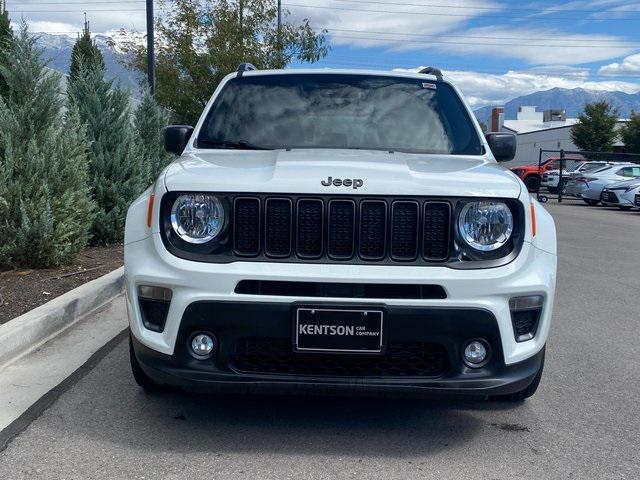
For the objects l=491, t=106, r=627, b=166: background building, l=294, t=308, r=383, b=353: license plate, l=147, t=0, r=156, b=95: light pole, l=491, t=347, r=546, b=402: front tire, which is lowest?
l=491, t=106, r=627, b=166: background building

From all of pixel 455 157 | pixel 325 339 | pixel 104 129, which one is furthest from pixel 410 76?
pixel 104 129

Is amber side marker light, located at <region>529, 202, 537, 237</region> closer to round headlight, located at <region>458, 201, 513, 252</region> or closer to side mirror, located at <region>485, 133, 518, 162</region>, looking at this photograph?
round headlight, located at <region>458, 201, 513, 252</region>

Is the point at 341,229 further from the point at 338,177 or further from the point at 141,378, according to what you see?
the point at 141,378

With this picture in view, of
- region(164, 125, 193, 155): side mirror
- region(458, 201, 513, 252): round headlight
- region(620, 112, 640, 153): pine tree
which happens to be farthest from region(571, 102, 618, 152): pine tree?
region(458, 201, 513, 252): round headlight

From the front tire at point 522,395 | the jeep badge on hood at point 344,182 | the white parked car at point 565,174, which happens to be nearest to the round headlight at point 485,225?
the jeep badge on hood at point 344,182

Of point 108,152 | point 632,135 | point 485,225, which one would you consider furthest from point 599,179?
point 632,135

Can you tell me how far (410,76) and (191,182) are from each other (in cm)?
244

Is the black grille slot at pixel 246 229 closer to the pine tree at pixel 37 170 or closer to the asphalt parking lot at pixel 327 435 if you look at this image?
the asphalt parking lot at pixel 327 435

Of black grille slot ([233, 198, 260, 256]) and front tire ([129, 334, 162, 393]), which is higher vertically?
black grille slot ([233, 198, 260, 256])

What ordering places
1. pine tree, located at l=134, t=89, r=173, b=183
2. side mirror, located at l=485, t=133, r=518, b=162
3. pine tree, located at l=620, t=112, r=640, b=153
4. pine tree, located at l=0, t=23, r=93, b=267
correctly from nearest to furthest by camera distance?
side mirror, located at l=485, t=133, r=518, b=162 < pine tree, located at l=0, t=23, r=93, b=267 < pine tree, located at l=134, t=89, r=173, b=183 < pine tree, located at l=620, t=112, r=640, b=153

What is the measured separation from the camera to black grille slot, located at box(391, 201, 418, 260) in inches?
148

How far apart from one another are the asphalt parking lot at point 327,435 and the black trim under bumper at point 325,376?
33cm

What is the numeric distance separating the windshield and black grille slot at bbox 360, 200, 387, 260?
1301 mm

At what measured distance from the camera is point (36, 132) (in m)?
8.17
